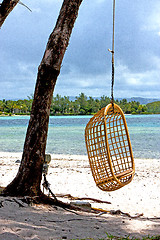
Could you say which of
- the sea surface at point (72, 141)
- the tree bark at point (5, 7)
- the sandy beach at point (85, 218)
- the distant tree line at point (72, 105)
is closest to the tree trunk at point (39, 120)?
the sandy beach at point (85, 218)

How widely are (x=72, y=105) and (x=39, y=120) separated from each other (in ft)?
280

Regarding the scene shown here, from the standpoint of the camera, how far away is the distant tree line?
85.8m

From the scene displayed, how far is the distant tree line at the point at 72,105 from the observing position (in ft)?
282

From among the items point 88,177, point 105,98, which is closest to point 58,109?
point 105,98

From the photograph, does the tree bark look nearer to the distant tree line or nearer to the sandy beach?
the sandy beach

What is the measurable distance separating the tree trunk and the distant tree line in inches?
3175

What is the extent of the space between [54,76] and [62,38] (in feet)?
1.57

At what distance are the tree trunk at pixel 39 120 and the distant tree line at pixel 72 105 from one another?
8064cm

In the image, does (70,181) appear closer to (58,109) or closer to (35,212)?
(35,212)

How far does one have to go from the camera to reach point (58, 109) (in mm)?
92500

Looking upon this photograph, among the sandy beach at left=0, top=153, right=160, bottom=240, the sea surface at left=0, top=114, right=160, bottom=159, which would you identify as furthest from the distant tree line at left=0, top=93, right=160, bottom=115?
the sandy beach at left=0, top=153, right=160, bottom=240

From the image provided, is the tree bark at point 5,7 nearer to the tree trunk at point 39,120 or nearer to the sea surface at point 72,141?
the tree trunk at point 39,120

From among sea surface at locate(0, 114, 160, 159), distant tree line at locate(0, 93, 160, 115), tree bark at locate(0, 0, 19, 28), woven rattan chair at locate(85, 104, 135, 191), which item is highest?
distant tree line at locate(0, 93, 160, 115)

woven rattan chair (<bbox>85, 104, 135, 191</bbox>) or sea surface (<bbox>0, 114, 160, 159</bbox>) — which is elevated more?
woven rattan chair (<bbox>85, 104, 135, 191</bbox>)
